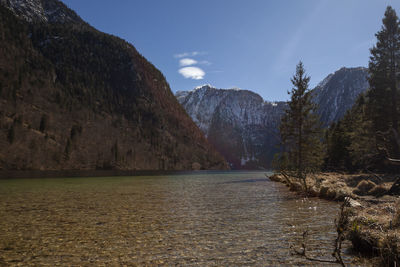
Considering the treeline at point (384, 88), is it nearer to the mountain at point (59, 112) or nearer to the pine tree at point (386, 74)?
the pine tree at point (386, 74)

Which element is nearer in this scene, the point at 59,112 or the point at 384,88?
the point at 384,88

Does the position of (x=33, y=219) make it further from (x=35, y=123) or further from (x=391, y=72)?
(x=35, y=123)

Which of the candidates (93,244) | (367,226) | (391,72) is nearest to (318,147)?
(391,72)

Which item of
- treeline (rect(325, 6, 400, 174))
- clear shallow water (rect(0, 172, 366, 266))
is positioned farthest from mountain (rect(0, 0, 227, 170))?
treeline (rect(325, 6, 400, 174))

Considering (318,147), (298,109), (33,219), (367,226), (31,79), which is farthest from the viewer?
(31,79)

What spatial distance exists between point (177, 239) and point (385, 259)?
625 centimetres

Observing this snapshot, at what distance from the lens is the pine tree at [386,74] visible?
36469mm

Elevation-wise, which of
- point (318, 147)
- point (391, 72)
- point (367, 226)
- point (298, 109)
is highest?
point (391, 72)

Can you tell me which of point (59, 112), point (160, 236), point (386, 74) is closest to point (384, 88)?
point (386, 74)

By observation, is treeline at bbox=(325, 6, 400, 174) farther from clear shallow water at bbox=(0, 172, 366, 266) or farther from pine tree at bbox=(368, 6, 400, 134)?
clear shallow water at bbox=(0, 172, 366, 266)

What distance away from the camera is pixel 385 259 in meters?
5.95

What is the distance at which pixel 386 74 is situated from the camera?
37344mm

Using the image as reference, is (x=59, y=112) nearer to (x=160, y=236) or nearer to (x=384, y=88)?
(x=384, y=88)

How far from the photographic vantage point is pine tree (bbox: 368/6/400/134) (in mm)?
36469
